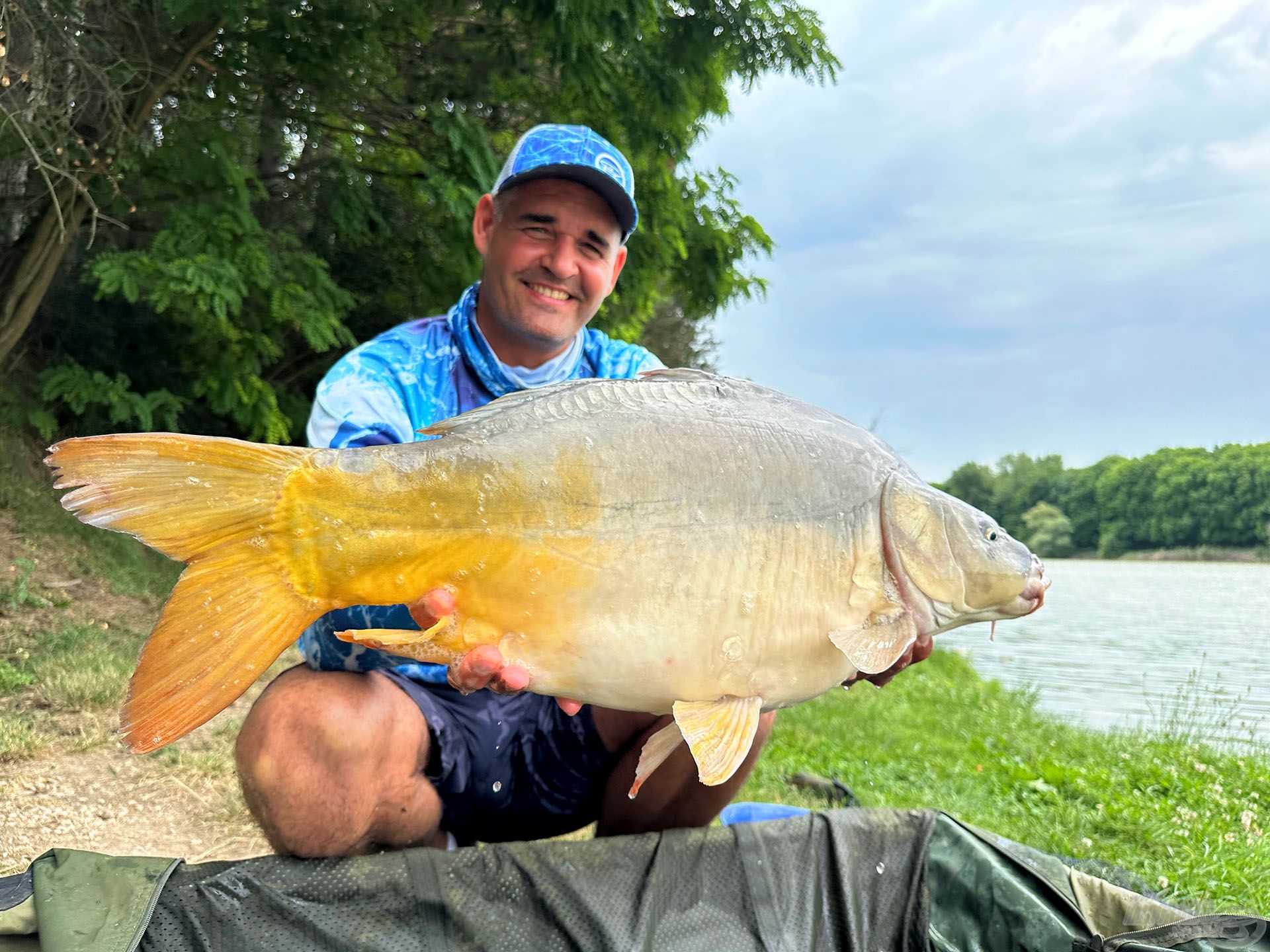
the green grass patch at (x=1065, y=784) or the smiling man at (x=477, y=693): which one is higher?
the smiling man at (x=477, y=693)

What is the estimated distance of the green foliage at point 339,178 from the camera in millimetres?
4016

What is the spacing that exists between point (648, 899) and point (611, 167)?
1.50 m

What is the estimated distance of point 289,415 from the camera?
5332 mm

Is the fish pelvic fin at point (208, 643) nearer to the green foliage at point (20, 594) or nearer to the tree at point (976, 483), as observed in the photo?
the green foliage at point (20, 594)

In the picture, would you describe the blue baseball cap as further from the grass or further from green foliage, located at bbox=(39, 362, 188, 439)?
green foliage, located at bbox=(39, 362, 188, 439)

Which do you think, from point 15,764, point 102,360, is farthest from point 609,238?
point 102,360

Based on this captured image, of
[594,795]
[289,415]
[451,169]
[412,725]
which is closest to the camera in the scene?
[412,725]

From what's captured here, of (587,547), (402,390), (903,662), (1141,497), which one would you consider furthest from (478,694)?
(1141,497)

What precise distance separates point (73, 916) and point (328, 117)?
437cm

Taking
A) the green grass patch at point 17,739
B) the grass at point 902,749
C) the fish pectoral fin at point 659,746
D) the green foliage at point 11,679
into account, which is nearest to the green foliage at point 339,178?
the grass at point 902,749

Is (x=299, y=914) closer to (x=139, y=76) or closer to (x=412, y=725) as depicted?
(x=412, y=725)

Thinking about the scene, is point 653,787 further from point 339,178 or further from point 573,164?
point 339,178

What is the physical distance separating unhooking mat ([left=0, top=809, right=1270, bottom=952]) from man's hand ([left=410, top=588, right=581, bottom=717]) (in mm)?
509

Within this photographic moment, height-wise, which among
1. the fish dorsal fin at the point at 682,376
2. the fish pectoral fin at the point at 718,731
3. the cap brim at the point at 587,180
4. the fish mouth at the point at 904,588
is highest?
the cap brim at the point at 587,180
